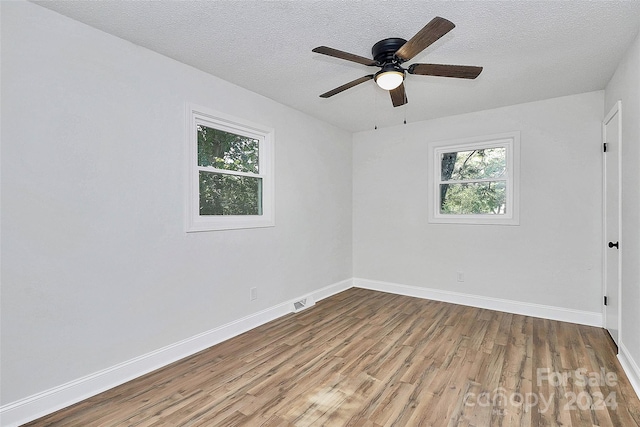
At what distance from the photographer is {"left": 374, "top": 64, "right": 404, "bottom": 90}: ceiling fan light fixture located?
7.00ft

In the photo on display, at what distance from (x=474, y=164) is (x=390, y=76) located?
2544 mm

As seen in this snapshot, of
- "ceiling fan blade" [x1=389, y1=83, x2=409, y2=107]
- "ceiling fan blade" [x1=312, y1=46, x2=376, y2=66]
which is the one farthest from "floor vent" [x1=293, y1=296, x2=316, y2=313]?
"ceiling fan blade" [x1=312, y1=46, x2=376, y2=66]

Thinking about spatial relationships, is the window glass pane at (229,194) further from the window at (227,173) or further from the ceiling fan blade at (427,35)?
the ceiling fan blade at (427,35)

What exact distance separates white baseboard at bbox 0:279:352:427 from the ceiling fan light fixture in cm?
265

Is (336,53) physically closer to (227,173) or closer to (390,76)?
(390,76)

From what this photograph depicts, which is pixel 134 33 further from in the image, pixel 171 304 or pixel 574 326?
pixel 574 326

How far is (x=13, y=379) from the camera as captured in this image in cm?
183

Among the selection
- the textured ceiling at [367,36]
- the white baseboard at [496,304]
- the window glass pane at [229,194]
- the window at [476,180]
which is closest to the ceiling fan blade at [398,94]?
the textured ceiling at [367,36]

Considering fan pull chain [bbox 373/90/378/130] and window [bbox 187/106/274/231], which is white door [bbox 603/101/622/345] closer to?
A: fan pull chain [bbox 373/90/378/130]

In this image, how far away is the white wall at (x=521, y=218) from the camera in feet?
11.1

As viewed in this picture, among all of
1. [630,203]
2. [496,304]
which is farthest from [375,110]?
[496,304]

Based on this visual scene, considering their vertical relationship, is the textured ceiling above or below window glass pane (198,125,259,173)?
above

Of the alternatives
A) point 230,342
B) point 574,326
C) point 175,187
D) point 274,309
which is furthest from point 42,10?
point 574,326

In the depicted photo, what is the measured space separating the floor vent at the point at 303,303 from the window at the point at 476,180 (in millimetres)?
2058
